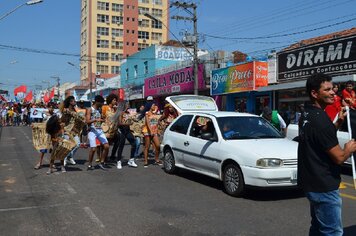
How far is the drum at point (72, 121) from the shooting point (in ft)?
32.7

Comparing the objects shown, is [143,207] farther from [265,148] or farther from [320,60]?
[320,60]

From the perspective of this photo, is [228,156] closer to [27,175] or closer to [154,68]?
[27,175]

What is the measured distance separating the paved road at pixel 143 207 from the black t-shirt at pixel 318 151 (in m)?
2.04

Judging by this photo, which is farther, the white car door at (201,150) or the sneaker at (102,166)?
the sneaker at (102,166)

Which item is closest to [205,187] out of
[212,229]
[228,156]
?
[228,156]

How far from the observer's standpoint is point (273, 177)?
657 centimetres

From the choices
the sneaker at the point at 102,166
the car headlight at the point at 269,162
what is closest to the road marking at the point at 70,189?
the sneaker at the point at 102,166

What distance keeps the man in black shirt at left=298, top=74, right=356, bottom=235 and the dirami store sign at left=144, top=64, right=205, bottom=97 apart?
25.2 metres

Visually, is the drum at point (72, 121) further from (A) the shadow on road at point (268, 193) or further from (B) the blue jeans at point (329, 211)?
(B) the blue jeans at point (329, 211)

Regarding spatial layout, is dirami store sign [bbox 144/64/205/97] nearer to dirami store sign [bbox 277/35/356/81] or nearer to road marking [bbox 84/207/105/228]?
dirami store sign [bbox 277/35/356/81]

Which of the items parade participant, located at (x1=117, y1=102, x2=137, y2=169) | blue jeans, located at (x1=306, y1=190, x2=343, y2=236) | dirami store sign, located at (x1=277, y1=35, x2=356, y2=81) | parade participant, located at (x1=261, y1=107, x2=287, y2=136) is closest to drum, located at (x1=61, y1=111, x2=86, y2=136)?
parade participant, located at (x1=117, y1=102, x2=137, y2=169)

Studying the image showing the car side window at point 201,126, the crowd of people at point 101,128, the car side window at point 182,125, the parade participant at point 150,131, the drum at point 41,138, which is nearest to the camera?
the car side window at point 201,126

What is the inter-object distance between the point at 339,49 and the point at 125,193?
1337 centimetres

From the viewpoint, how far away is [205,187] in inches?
311
